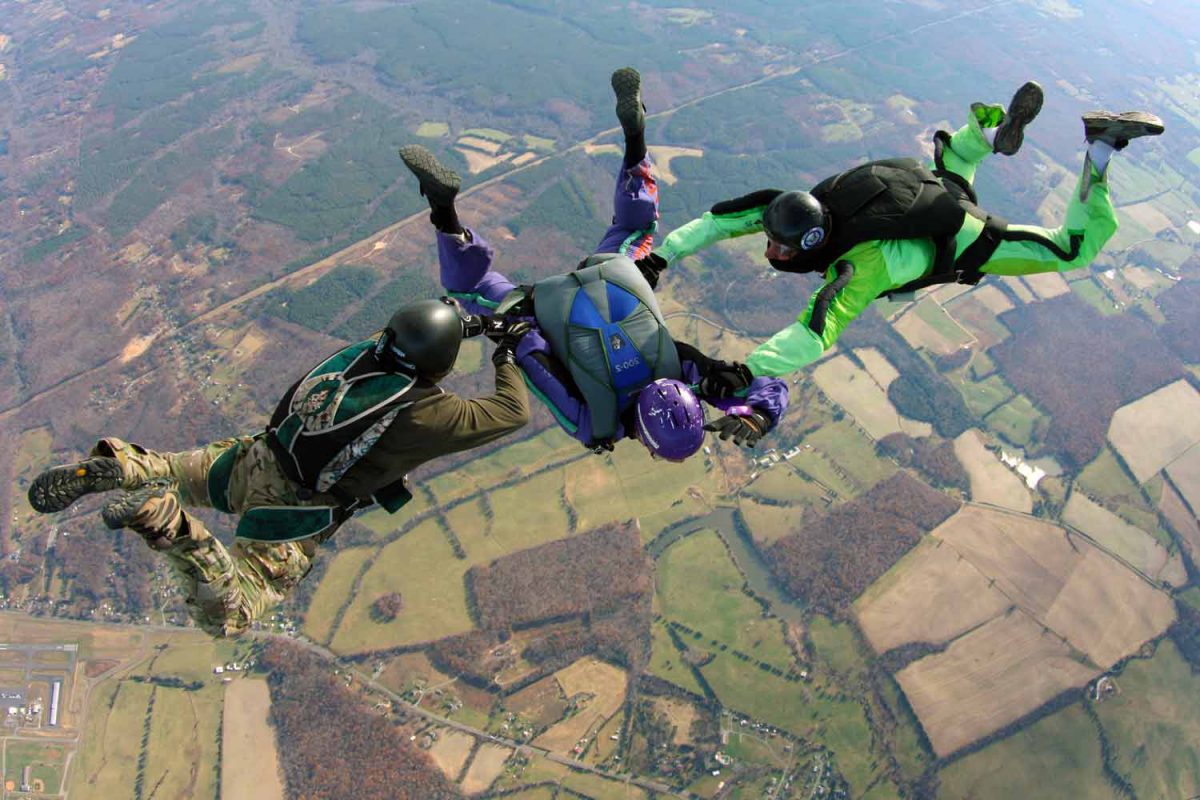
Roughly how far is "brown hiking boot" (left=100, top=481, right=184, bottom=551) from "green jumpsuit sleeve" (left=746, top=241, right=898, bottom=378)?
4689 mm

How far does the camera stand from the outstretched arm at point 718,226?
7.66m

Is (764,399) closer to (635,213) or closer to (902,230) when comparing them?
(902,230)

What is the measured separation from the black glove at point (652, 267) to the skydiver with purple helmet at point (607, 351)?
0.13 feet

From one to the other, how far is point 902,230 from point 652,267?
104 inches

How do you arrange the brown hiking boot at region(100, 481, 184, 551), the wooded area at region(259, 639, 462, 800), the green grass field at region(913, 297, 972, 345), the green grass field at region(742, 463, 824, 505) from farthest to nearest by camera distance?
the green grass field at region(913, 297, 972, 345), the green grass field at region(742, 463, 824, 505), the wooded area at region(259, 639, 462, 800), the brown hiking boot at region(100, 481, 184, 551)

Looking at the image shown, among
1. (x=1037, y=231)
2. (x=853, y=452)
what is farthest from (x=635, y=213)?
(x=853, y=452)

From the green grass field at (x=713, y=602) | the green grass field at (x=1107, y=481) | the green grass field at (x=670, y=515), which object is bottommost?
the green grass field at (x=713, y=602)

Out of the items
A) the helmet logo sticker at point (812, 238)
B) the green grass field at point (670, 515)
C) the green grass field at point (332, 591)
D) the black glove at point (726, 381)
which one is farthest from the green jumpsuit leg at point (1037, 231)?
the green grass field at point (332, 591)

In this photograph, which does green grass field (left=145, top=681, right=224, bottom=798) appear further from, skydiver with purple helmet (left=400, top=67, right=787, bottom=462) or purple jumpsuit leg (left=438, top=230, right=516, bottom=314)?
skydiver with purple helmet (left=400, top=67, right=787, bottom=462)

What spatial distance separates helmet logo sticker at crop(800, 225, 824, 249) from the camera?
6660 millimetres

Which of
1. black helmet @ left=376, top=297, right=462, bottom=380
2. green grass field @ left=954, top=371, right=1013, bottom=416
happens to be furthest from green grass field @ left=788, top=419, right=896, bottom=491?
black helmet @ left=376, top=297, right=462, bottom=380

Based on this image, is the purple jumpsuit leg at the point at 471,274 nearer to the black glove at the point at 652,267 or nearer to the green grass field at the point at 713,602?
the black glove at the point at 652,267

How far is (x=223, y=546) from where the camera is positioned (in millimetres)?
5203

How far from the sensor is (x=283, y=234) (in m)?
68.1
